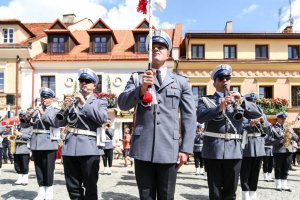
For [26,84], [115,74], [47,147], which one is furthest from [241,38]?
[47,147]

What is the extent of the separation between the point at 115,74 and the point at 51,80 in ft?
15.4

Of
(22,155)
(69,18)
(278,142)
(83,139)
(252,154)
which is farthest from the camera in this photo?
(69,18)

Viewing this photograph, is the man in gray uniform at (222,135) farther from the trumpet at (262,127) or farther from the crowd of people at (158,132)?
the trumpet at (262,127)

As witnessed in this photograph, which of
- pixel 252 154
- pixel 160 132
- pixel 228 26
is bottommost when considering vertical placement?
pixel 252 154

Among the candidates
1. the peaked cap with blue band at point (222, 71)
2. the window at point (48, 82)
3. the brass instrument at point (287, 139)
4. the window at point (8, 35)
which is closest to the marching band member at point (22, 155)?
the peaked cap with blue band at point (222, 71)

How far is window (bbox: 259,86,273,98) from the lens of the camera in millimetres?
31266

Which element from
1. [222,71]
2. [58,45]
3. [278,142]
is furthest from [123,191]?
[58,45]

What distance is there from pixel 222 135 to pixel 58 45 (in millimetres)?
26872

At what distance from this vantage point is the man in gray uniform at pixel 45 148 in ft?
28.2

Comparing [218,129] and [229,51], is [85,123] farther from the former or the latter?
[229,51]

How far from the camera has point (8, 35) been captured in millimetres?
30719

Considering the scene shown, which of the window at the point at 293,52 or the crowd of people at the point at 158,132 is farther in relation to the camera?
the window at the point at 293,52

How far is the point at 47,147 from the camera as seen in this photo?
8.73 metres

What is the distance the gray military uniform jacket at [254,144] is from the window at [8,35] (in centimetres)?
2515
